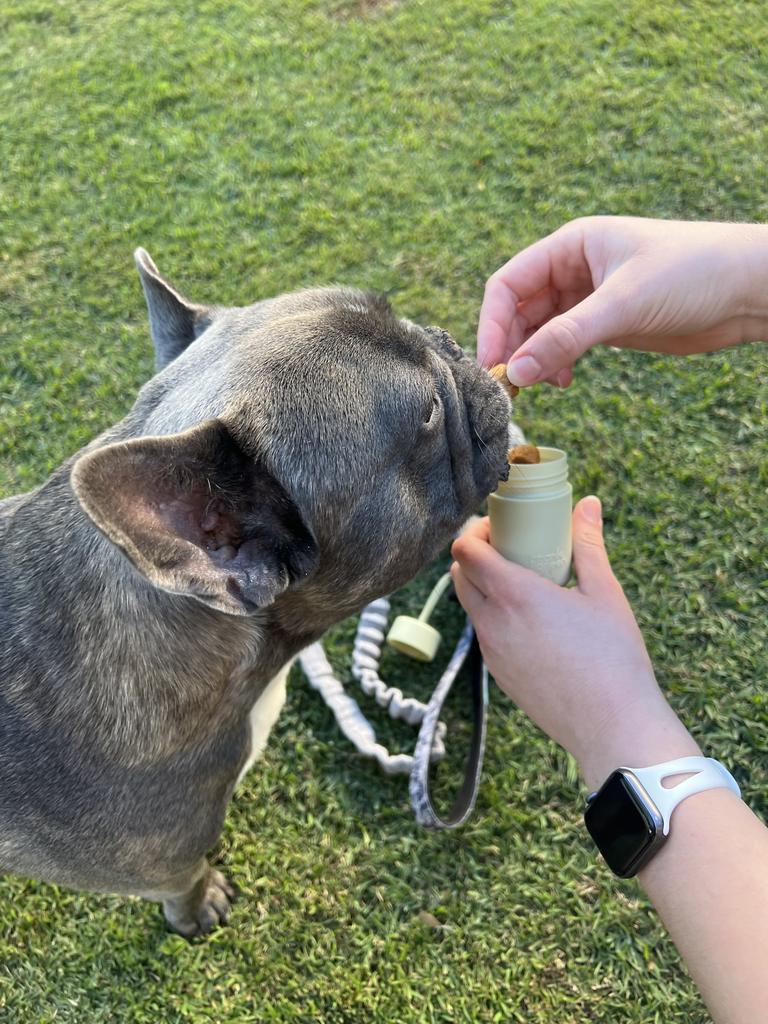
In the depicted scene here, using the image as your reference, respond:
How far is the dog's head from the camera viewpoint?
1693 mm

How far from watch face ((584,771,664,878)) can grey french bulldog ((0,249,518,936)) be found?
2.75 feet

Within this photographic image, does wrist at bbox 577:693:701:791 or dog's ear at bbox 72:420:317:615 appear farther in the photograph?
wrist at bbox 577:693:701:791

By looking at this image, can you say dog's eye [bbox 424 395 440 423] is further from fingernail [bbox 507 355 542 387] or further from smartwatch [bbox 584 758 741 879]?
smartwatch [bbox 584 758 741 879]

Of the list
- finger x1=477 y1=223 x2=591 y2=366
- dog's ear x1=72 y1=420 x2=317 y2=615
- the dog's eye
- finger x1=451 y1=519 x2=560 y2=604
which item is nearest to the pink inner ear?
dog's ear x1=72 y1=420 x2=317 y2=615

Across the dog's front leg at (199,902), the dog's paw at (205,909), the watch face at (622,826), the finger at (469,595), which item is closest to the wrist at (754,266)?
the finger at (469,595)

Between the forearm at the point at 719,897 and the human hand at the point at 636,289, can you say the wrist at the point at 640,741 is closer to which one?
the forearm at the point at 719,897

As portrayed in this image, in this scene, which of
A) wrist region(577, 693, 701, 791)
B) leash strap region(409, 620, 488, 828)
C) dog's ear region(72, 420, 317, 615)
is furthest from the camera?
leash strap region(409, 620, 488, 828)

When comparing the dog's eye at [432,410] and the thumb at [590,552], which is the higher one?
the dog's eye at [432,410]

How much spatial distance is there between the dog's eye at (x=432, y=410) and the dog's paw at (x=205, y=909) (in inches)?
76.5

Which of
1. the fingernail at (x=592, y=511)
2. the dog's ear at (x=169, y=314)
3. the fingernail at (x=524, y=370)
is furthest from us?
the fingernail at (x=592, y=511)

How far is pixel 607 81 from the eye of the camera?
4.96 m

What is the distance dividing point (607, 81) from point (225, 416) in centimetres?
449

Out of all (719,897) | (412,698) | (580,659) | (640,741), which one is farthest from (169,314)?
(719,897)

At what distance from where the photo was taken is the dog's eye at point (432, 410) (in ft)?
7.07
